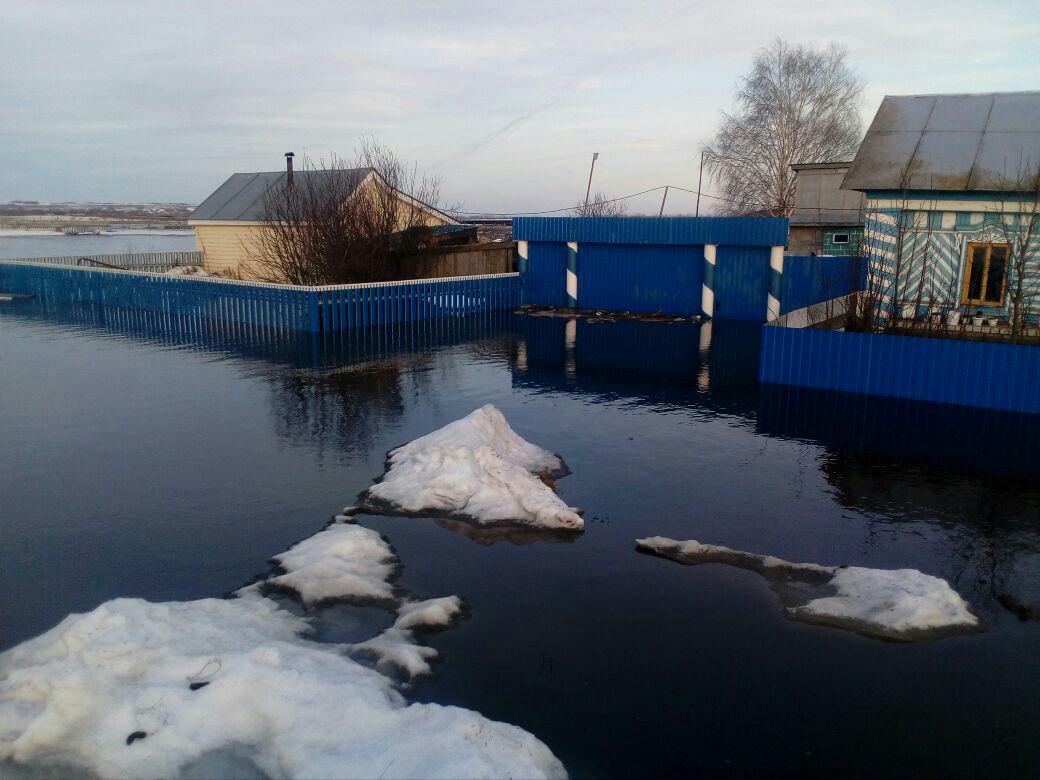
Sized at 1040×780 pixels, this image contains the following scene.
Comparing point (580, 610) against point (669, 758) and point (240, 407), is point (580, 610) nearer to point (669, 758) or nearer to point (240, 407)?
point (669, 758)

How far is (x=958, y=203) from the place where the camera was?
1905 centimetres

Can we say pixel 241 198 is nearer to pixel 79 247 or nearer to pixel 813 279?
pixel 813 279

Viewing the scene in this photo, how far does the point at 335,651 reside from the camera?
613 cm

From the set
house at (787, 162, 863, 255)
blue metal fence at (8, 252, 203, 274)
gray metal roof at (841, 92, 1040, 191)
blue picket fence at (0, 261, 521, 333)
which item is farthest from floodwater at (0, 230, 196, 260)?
gray metal roof at (841, 92, 1040, 191)

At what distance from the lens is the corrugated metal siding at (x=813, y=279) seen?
24.2 meters

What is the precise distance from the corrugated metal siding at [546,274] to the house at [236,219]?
6159 millimetres

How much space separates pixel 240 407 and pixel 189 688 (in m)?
8.76

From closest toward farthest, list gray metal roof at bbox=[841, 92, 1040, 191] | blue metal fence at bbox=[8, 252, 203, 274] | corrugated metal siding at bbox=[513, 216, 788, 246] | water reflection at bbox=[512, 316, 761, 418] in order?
water reflection at bbox=[512, 316, 761, 418] → gray metal roof at bbox=[841, 92, 1040, 191] → corrugated metal siding at bbox=[513, 216, 788, 246] → blue metal fence at bbox=[8, 252, 203, 274]

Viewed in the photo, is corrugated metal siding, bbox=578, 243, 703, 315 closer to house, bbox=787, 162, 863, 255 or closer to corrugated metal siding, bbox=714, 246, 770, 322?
corrugated metal siding, bbox=714, 246, 770, 322

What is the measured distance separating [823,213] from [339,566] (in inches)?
1342

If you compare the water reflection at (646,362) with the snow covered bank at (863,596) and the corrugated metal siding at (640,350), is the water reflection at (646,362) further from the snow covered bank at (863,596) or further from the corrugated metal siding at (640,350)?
the snow covered bank at (863,596)

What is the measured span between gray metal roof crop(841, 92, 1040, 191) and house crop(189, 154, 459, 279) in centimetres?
1656

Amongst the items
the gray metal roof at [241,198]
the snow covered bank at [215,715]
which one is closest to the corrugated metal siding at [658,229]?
the gray metal roof at [241,198]

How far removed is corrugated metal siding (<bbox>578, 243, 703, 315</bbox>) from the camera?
25250 mm
